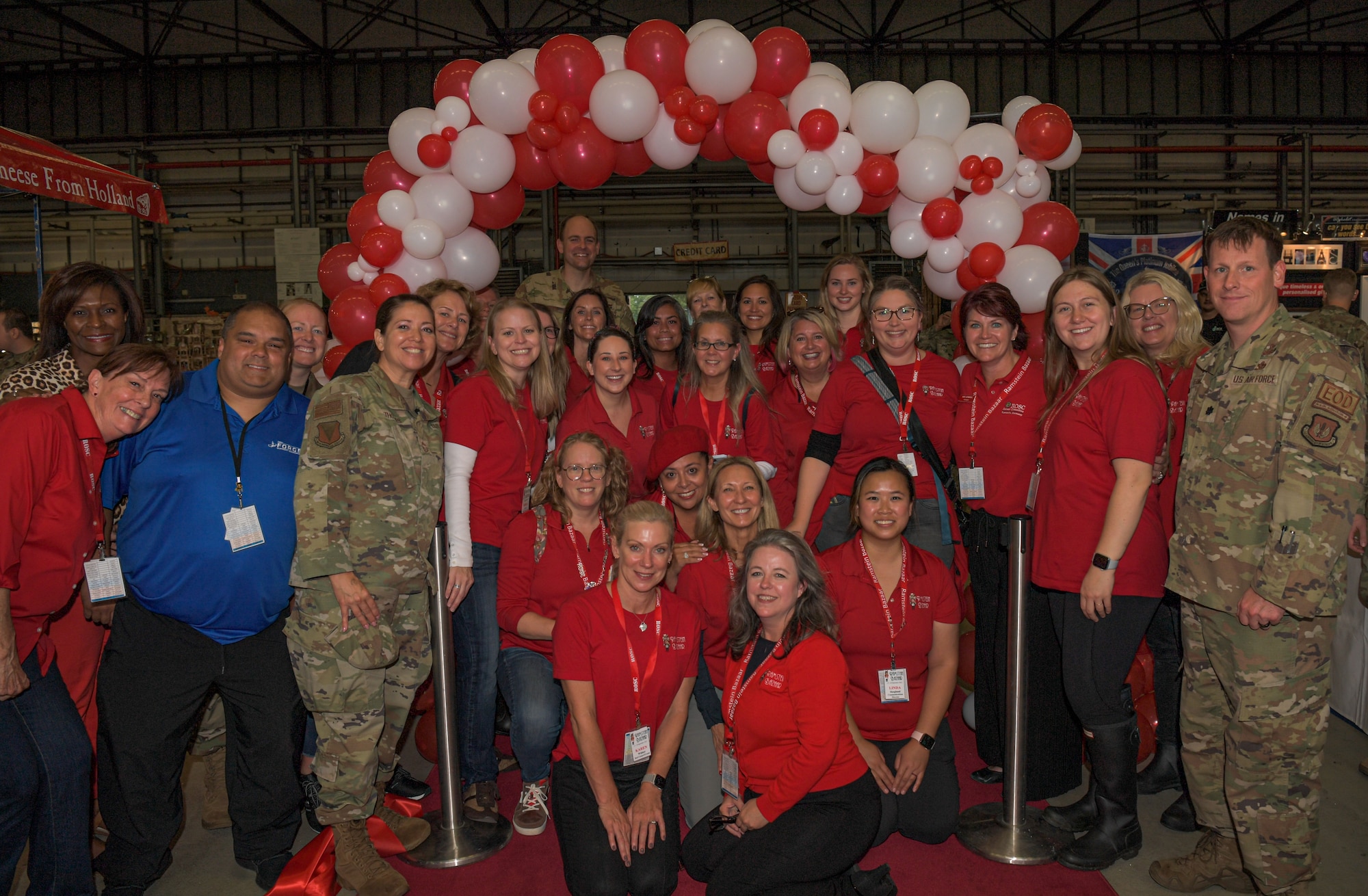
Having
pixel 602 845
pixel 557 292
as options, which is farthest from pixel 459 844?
pixel 557 292

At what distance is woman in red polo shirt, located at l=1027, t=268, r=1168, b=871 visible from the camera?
2615 mm

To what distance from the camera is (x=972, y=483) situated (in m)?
3.21

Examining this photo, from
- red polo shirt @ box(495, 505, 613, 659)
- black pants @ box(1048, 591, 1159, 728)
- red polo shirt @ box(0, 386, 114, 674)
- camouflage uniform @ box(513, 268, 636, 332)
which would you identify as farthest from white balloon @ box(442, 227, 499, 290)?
black pants @ box(1048, 591, 1159, 728)

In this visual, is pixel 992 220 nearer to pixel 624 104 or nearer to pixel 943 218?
pixel 943 218

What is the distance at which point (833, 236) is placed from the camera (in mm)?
13859

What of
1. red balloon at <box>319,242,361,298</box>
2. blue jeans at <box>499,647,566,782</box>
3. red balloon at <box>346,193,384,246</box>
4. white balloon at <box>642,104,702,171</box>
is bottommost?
blue jeans at <box>499,647,566,782</box>

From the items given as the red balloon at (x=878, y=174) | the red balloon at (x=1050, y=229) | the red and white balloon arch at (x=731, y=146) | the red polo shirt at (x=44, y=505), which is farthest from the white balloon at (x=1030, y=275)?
the red polo shirt at (x=44, y=505)

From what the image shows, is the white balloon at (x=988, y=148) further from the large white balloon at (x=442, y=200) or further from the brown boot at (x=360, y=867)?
the brown boot at (x=360, y=867)

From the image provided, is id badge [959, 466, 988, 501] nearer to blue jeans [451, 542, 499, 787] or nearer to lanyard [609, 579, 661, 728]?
lanyard [609, 579, 661, 728]

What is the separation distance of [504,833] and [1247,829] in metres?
2.40

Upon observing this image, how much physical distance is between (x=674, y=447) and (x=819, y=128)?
2.24 metres

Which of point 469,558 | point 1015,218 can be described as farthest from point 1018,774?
point 1015,218

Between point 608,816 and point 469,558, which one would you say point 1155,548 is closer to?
point 608,816

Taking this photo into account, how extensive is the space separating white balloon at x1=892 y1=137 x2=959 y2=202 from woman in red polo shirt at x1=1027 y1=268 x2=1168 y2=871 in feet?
6.37
